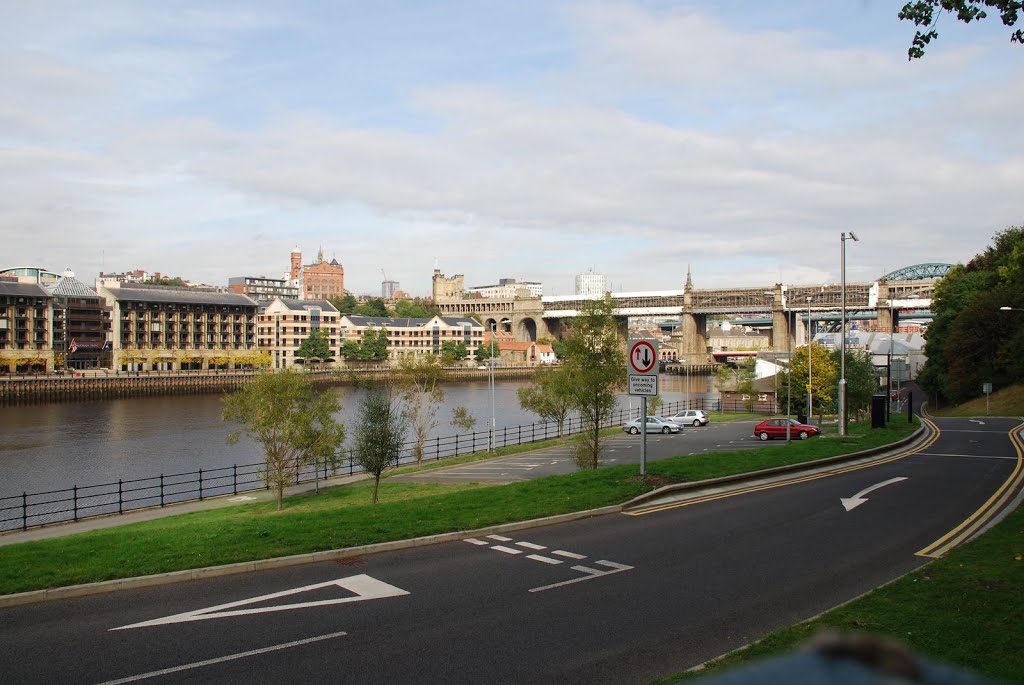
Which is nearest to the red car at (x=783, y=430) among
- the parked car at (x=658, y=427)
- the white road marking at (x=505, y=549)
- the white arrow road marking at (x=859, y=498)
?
the parked car at (x=658, y=427)

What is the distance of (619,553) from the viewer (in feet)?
44.2

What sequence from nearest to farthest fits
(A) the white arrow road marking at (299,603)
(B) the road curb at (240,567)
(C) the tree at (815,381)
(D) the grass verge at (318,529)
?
(A) the white arrow road marking at (299,603), (B) the road curb at (240,567), (D) the grass verge at (318,529), (C) the tree at (815,381)

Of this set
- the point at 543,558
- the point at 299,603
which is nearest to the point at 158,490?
the point at 543,558

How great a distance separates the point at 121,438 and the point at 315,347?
8727cm

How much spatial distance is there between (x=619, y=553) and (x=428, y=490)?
17030 mm

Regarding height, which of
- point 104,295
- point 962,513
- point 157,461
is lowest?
point 157,461

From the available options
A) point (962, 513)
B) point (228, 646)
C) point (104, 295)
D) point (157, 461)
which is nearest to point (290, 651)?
point (228, 646)

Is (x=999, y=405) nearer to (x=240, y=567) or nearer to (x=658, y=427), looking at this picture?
(x=658, y=427)

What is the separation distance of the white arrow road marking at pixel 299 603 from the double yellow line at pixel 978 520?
366 inches

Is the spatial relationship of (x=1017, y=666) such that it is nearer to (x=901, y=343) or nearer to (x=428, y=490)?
(x=428, y=490)

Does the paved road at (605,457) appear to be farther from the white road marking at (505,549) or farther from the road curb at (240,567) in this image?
the white road marking at (505,549)

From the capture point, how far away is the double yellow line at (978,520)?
1368 cm

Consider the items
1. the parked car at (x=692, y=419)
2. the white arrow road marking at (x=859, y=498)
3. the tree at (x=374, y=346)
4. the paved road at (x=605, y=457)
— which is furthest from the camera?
the tree at (x=374, y=346)

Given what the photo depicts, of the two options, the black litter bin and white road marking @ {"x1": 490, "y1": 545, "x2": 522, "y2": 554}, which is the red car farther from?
white road marking @ {"x1": 490, "y1": 545, "x2": 522, "y2": 554}
